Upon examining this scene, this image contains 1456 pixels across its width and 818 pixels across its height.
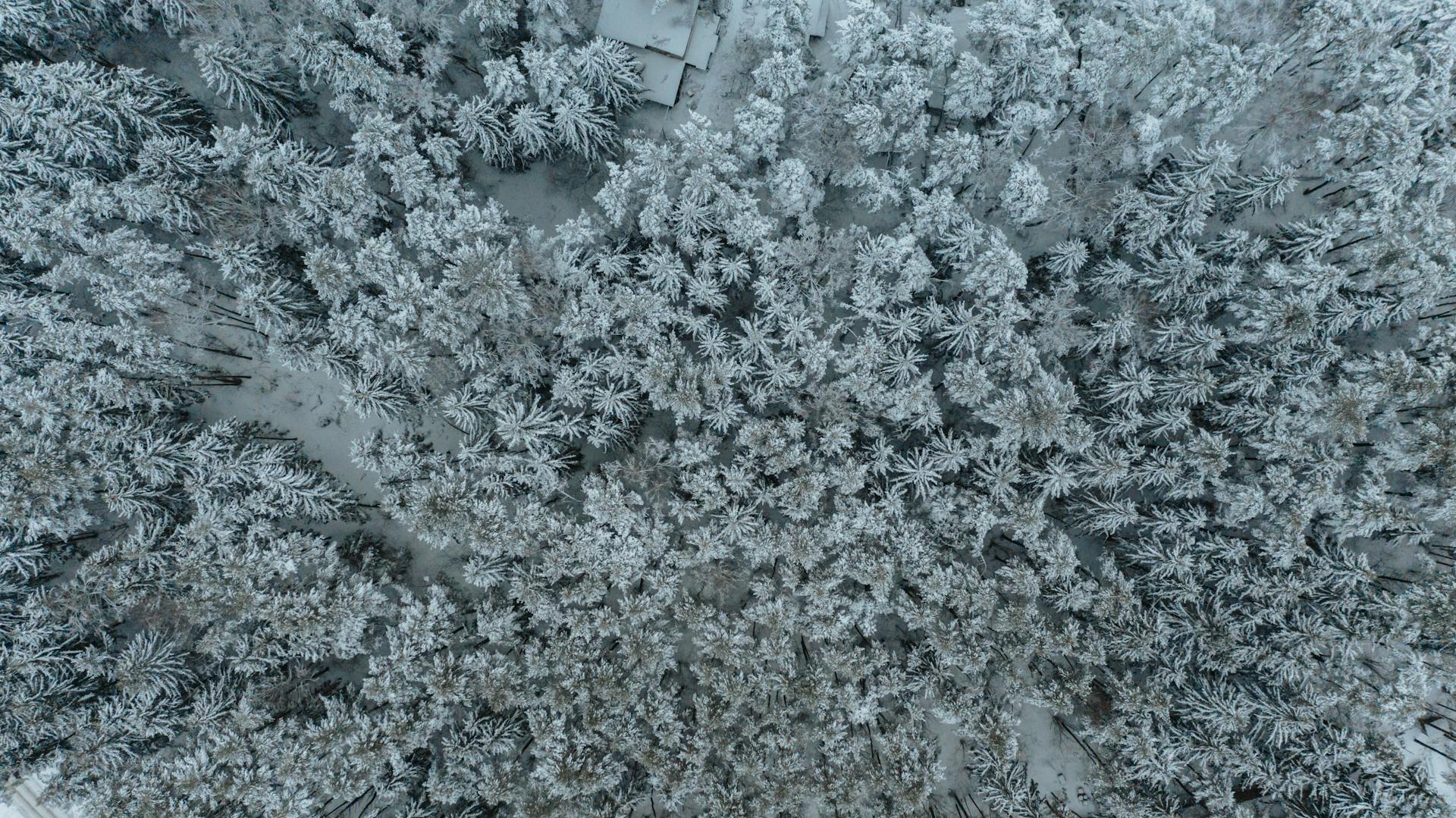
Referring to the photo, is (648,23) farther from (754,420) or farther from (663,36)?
(754,420)

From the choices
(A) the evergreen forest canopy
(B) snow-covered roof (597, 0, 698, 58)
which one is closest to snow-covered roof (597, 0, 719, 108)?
(B) snow-covered roof (597, 0, 698, 58)

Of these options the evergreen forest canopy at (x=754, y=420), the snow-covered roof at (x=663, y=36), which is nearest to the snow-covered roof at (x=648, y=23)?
the snow-covered roof at (x=663, y=36)

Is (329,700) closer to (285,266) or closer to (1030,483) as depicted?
(285,266)

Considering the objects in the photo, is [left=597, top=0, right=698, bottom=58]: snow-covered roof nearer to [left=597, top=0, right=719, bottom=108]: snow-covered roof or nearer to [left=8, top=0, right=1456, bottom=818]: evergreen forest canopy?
[left=597, top=0, right=719, bottom=108]: snow-covered roof

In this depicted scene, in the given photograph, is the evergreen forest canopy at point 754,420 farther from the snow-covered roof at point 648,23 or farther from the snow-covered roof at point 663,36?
the snow-covered roof at point 648,23

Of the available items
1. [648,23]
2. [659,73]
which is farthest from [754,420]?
[648,23]

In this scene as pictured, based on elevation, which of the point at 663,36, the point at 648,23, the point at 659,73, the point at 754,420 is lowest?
the point at 754,420

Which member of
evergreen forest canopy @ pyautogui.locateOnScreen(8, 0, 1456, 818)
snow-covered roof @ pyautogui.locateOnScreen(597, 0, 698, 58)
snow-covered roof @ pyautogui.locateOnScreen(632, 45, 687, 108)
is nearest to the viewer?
evergreen forest canopy @ pyautogui.locateOnScreen(8, 0, 1456, 818)

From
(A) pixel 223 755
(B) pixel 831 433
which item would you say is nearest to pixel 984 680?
(B) pixel 831 433
